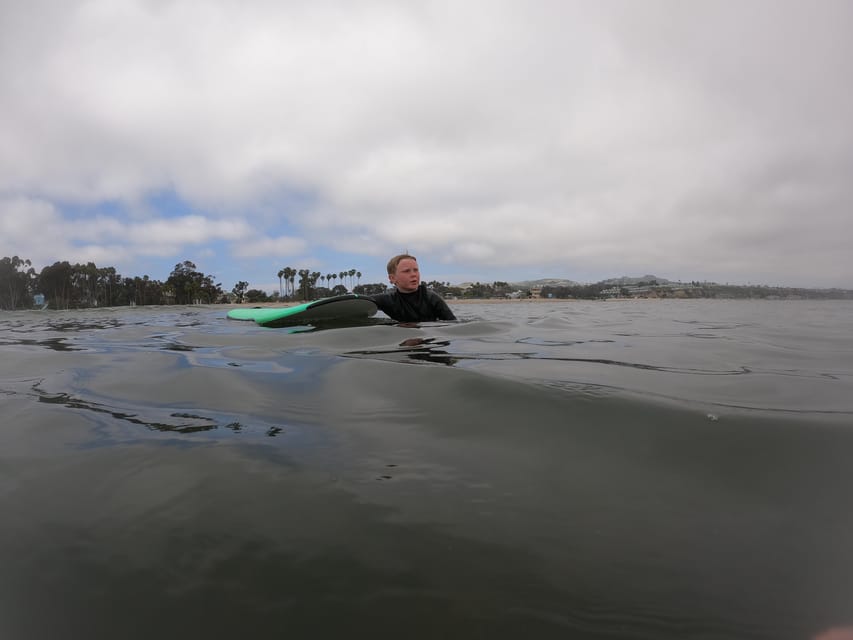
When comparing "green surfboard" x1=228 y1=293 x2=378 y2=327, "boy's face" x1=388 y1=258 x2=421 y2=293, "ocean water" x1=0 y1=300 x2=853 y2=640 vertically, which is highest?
"boy's face" x1=388 y1=258 x2=421 y2=293

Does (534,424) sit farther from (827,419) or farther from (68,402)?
(68,402)

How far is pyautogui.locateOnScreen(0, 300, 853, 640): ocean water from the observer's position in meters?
0.89

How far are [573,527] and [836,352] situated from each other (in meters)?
4.97

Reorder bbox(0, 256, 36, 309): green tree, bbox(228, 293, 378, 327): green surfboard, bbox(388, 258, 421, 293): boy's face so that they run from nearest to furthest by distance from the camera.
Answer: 1. bbox(228, 293, 378, 327): green surfboard
2. bbox(388, 258, 421, 293): boy's face
3. bbox(0, 256, 36, 309): green tree

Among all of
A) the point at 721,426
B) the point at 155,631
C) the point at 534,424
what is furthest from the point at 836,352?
the point at 155,631

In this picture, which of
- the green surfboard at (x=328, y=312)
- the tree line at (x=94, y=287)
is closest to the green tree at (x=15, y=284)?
the tree line at (x=94, y=287)

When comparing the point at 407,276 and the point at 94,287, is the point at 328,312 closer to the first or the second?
the point at 407,276

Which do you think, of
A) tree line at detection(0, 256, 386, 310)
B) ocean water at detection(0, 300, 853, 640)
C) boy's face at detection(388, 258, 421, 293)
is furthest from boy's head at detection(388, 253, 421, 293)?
tree line at detection(0, 256, 386, 310)

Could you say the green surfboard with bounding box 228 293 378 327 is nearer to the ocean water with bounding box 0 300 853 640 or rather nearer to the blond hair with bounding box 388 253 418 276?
the blond hair with bounding box 388 253 418 276

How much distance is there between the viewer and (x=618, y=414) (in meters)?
1.95

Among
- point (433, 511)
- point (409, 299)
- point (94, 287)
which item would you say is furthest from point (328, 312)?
point (94, 287)

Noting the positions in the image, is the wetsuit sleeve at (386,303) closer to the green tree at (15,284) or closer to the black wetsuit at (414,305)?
the black wetsuit at (414,305)

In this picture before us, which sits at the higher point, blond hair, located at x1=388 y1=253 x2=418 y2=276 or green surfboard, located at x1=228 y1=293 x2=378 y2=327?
blond hair, located at x1=388 y1=253 x2=418 y2=276

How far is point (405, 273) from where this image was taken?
24.2ft
